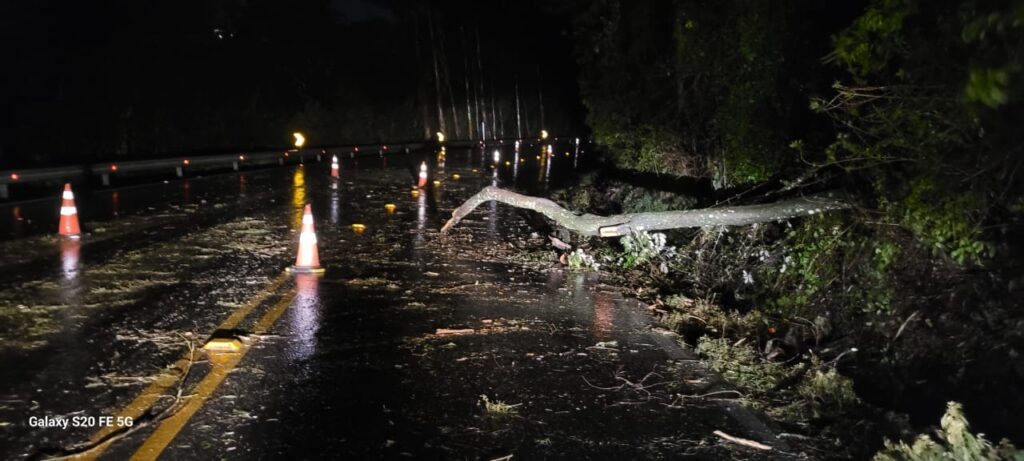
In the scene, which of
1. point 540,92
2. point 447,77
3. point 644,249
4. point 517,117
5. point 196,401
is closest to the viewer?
point 196,401

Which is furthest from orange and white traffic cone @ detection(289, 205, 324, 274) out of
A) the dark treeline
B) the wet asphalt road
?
the dark treeline

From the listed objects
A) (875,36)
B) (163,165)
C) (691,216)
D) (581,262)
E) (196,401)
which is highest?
(875,36)

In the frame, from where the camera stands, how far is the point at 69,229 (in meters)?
10.6

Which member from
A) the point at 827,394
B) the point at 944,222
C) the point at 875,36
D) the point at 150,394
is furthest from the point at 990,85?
the point at 150,394

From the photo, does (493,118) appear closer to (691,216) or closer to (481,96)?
(481,96)

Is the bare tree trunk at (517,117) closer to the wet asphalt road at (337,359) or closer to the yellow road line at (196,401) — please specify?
the wet asphalt road at (337,359)

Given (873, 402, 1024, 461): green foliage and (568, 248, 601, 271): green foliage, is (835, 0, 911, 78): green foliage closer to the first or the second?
(873, 402, 1024, 461): green foliage

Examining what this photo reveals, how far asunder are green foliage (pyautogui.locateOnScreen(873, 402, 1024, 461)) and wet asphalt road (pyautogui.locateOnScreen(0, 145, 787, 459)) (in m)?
0.74

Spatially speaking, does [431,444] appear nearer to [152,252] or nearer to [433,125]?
[152,252]

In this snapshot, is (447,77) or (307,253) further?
(447,77)

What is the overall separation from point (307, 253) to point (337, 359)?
11.4 feet

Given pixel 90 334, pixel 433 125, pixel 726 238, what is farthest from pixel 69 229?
pixel 433 125

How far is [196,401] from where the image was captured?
4734 mm

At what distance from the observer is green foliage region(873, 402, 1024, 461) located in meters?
3.74
